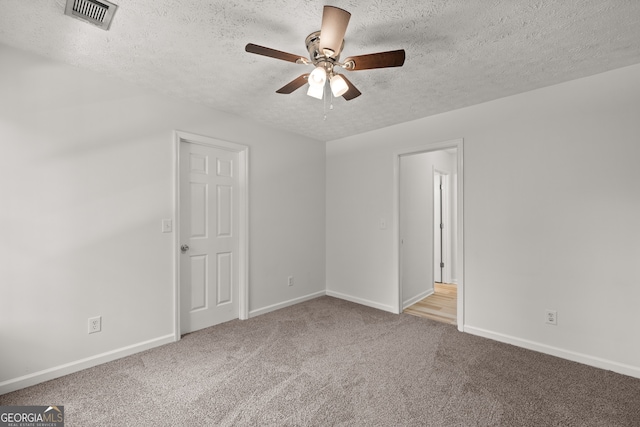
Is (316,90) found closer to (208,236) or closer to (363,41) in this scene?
(363,41)

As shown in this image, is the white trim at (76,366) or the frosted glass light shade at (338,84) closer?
the frosted glass light shade at (338,84)

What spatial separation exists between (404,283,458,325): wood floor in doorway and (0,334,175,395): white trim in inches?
111

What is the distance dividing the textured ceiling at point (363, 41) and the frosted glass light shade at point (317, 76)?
266mm

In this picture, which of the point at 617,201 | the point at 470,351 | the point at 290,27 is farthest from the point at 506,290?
the point at 290,27

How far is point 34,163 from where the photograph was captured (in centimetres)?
215

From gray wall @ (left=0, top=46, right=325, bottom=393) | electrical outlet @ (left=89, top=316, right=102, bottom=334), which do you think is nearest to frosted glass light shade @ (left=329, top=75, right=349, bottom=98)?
gray wall @ (left=0, top=46, right=325, bottom=393)

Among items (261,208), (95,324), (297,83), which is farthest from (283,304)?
(297,83)

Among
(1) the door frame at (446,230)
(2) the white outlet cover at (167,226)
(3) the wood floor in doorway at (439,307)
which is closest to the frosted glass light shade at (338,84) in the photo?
(2) the white outlet cover at (167,226)

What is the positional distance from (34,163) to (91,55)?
2.86 feet

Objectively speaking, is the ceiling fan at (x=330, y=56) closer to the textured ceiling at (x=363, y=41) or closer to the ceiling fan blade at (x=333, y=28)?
the ceiling fan blade at (x=333, y=28)

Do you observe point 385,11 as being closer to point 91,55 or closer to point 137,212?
point 91,55

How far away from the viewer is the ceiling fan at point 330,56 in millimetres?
1509

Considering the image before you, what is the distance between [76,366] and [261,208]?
2.17 meters

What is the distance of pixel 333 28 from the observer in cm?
153
